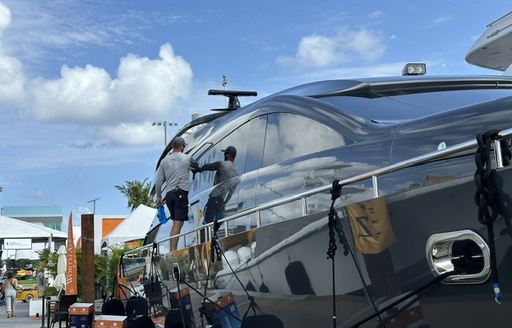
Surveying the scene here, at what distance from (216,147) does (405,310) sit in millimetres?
3698

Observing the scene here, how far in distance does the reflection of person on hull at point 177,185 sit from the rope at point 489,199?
4.39 meters

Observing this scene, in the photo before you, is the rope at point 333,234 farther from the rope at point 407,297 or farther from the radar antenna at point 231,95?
the radar antenna at point 231,95

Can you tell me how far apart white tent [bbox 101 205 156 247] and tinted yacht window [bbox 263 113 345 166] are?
13103mm

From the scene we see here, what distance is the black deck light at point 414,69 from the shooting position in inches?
213

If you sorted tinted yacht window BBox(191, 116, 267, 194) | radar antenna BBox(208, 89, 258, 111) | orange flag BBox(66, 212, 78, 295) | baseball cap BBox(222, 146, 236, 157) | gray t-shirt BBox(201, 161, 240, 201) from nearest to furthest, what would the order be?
tinted yacht window BBox(191, 116, 267, 194) < gray t-shirt BBox(201, 161, 240, 201) < baseball cap BBox(222, 146, 236, 157) < radar antenna BBox(208, 89, 258, 111) < orange flag BBox(66, 212, 78, 295)

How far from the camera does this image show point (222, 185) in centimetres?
522

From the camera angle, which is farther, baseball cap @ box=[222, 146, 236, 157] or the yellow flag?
baseball cap @ box=[222, 146, 236, 157]

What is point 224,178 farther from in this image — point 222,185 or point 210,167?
point 210,167

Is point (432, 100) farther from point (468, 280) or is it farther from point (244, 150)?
point (468, 280)

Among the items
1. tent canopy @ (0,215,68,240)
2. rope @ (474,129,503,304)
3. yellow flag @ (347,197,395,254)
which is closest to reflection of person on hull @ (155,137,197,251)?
yellow flag @ (347,197,395,254)

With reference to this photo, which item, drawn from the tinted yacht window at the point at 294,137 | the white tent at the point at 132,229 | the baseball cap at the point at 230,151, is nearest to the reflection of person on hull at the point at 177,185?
the baseball cap at the point at 230,151

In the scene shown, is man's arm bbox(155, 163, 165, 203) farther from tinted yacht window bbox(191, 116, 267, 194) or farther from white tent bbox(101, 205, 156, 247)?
white tent bbox(101, 205, 156, 247)

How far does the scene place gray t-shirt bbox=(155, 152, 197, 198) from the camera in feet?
20.8

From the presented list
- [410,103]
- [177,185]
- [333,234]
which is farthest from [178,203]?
[333,234]
